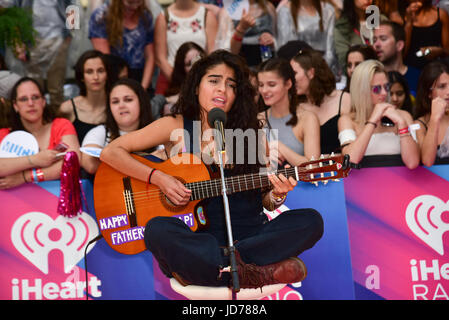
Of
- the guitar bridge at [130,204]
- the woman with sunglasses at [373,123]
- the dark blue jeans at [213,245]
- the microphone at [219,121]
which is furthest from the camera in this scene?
the woman with sunglasses at [373,123]

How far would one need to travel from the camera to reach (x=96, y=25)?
5.54 m

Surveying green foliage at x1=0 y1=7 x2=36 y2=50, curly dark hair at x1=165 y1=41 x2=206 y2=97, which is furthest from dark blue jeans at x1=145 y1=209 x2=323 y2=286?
green foliage at x1=0 y1=7 x2=36 y2=50

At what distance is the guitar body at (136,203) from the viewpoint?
11.4 feet

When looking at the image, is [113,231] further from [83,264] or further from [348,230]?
[348,230]

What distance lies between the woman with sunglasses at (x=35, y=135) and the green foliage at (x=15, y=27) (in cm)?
92

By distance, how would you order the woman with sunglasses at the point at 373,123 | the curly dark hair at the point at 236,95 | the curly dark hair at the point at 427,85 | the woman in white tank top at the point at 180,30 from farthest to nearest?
the woman in white tank top at the point at 180,30 → the curly dark hair at the point at 427,85 → the woman with sunglasses at the point at 373,123 → the curly dark hair at the point at 236,95

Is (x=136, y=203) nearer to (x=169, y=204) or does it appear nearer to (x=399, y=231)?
(x=169, y=204)

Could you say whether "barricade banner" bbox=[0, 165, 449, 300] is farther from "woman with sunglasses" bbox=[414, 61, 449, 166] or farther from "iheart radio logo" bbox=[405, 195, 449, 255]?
"woman with sunglasses" bbox=[414, 61, 449, 166]

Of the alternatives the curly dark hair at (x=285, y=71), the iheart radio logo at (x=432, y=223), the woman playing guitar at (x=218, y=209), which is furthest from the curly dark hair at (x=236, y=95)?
the iheart radio logo at (x=432, y=223)

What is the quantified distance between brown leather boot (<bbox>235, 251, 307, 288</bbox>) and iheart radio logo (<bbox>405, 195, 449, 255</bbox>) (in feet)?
4.55

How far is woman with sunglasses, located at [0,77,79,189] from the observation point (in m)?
4.17

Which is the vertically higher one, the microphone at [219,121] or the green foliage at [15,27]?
the green foliage at [15,27]

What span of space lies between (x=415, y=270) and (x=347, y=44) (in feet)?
8.35

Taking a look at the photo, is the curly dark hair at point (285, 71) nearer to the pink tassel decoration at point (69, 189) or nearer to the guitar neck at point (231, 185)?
the guitar neck at point (231, 185)
